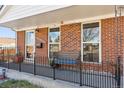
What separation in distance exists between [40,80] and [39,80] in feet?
0.22

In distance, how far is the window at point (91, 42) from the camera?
24.7ft

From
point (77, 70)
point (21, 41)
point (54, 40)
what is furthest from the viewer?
point (21, 41)

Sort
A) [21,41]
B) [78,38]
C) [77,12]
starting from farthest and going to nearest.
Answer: [21,41] → [78,38] → [77,12]

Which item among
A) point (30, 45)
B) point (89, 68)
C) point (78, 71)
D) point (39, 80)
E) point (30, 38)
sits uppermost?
point (30, 38)

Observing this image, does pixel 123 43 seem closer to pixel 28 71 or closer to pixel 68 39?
pixel 68 39

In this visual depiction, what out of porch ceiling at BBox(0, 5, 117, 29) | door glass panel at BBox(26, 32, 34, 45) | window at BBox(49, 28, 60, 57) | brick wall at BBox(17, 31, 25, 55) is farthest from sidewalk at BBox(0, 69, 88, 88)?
brick wall at BBox(17, 31, 25, 55)

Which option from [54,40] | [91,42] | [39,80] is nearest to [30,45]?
[54,40]

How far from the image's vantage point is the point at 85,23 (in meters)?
7.92

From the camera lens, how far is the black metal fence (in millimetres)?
5370

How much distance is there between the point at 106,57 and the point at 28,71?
10.4 feet

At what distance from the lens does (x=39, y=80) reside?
6.76 meters

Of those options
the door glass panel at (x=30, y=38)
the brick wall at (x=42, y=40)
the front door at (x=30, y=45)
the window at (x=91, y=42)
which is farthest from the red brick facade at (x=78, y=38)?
the door glass panel at (x=30, y=38)

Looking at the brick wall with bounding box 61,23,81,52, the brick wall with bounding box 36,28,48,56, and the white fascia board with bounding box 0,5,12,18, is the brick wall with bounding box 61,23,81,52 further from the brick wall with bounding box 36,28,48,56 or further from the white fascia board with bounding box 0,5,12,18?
the white fascia board with bounding box 0,5,12,18

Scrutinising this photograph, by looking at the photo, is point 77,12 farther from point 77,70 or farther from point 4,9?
point 4,9
